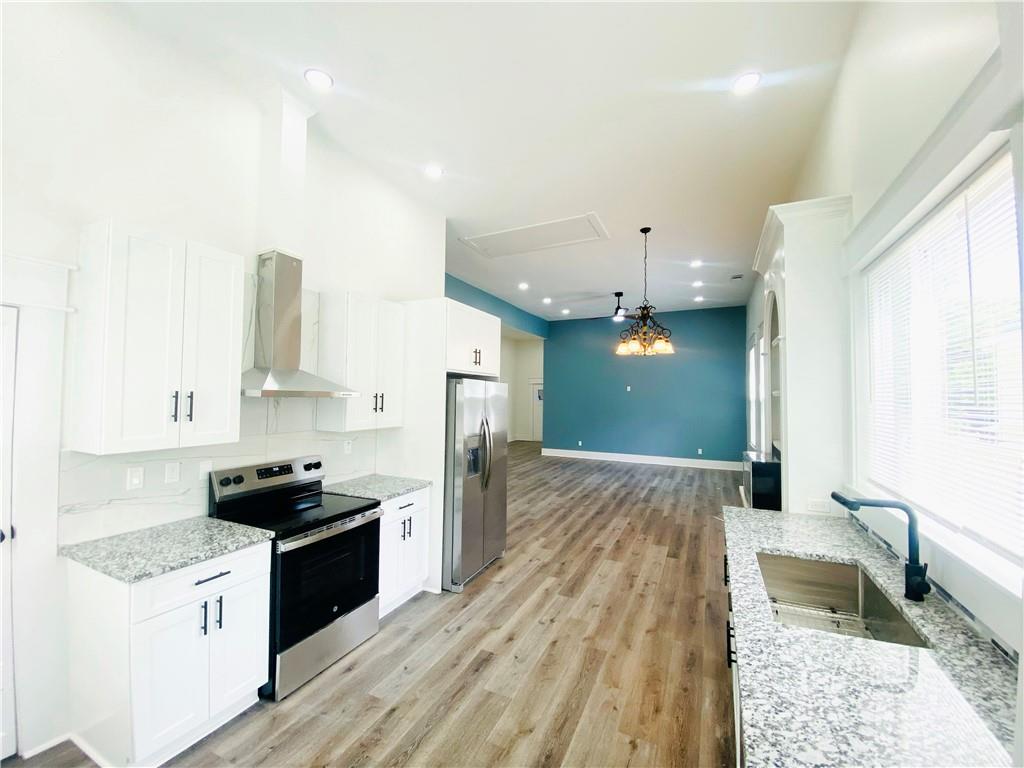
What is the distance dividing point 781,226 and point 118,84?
363 centimetres

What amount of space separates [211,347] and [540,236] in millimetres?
3607

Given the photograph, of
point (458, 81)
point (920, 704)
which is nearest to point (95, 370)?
point (458, 81)

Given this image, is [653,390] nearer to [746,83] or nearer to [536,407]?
[536,407]

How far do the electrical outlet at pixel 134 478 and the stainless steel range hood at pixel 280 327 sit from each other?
2.15 ft

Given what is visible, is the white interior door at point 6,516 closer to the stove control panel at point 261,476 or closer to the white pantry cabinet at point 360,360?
the stove control panel at point 261,476

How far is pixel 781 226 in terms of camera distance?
8.17 feet

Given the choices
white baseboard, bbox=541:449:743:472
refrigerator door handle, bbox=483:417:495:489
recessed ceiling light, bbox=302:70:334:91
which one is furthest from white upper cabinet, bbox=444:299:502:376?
white baseboard, bbox=541:449:743:472

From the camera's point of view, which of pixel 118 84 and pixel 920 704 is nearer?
pixel 920 704

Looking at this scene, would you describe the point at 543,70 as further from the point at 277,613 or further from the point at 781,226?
the point at 277,613

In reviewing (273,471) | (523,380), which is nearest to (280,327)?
(273,471)

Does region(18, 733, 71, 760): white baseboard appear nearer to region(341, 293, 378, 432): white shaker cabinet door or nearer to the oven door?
the oven door

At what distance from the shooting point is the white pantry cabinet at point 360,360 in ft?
9.51

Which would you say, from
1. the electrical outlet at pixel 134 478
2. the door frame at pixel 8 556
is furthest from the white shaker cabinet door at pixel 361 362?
the door frame at pixel 8 556

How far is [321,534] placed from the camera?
227 cm
